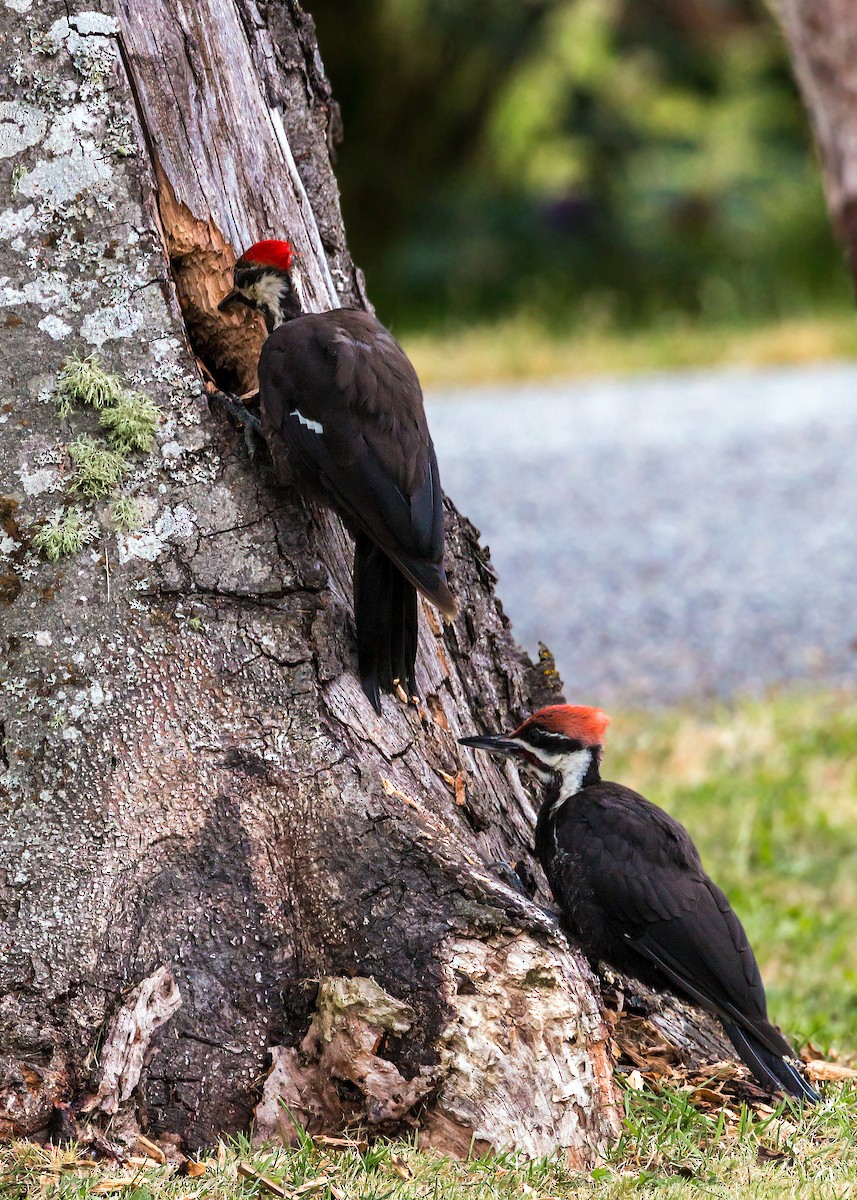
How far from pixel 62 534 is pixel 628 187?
12739 mm

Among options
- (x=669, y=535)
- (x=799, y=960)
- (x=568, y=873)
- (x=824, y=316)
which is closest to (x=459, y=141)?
(x=824, y=316)

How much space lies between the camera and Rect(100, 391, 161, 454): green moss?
2.82 meters

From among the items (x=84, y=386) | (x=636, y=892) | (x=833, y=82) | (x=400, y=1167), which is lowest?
(x=400, y=1167)

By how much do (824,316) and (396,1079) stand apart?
11825 mm

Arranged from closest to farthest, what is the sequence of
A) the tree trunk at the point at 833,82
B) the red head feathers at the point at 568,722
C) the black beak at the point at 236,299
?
the black beak at the point at 236,299
the red head feathers at the point at 568,722
the tree trunk at the point at 833,82

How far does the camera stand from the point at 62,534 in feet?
9.15

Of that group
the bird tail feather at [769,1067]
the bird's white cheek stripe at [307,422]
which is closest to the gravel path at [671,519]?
the bird tail feather at [769,1067]

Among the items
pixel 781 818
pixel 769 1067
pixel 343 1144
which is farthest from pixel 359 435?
pixel 781 818

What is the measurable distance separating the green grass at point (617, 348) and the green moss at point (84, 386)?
9484 mm

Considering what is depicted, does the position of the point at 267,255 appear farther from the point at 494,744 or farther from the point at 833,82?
the point at 833,82

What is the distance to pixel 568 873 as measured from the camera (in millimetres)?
3271

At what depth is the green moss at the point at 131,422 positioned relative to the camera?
2820mm

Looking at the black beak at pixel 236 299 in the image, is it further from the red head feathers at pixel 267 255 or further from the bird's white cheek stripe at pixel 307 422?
the bird's white cheek stripe at pixel 307 422

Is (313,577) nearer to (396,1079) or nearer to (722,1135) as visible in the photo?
(396,1079)
